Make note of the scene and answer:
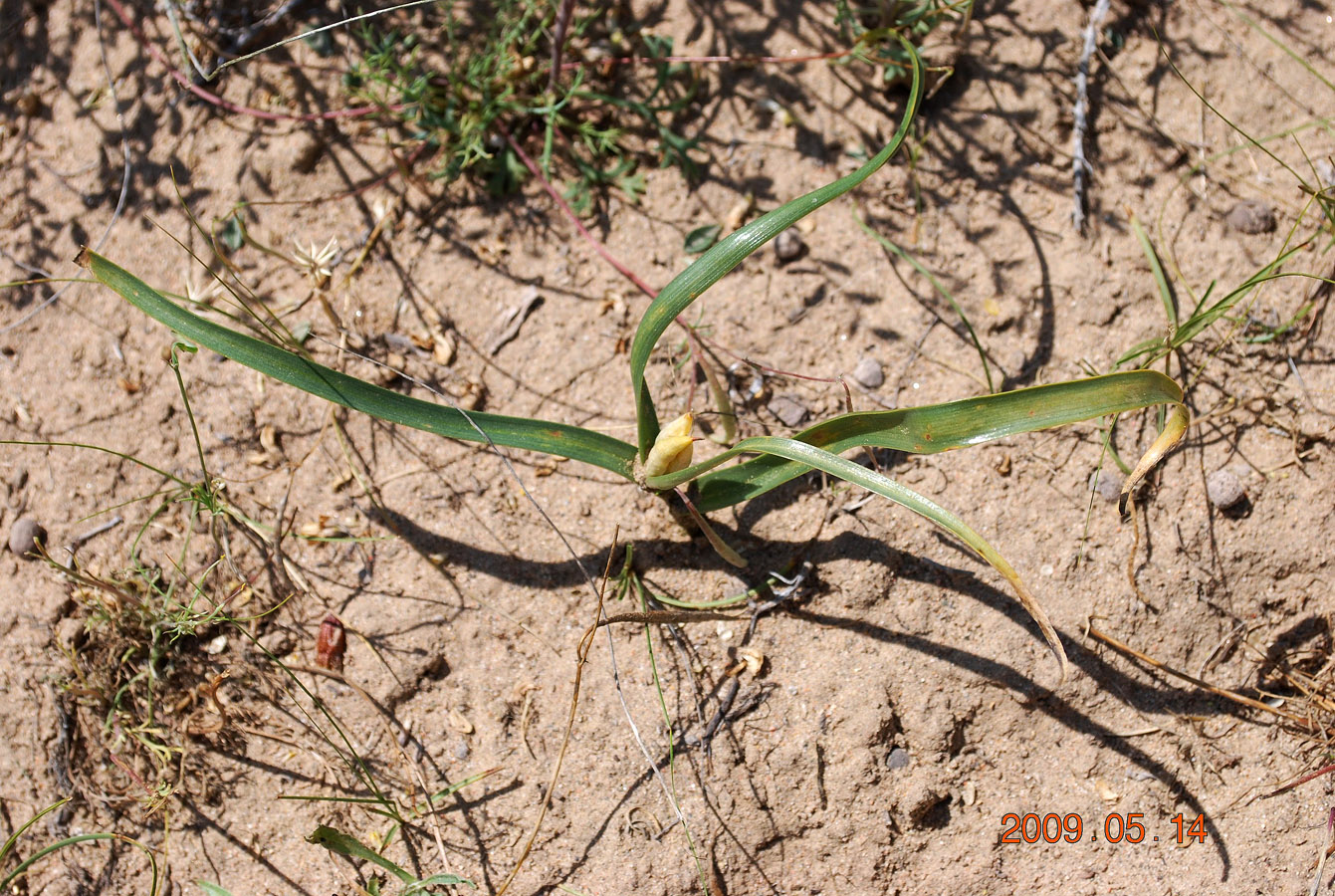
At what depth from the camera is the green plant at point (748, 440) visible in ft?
4.70

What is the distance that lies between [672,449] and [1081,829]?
114cm

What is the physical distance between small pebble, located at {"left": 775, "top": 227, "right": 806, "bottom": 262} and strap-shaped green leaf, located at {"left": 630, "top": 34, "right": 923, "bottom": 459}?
0.46 meters

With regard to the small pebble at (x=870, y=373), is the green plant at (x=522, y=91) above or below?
above

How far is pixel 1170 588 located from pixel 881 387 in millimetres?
739

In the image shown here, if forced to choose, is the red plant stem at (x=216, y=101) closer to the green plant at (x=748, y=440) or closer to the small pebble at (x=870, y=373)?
the green plant at (x=748, y=440)

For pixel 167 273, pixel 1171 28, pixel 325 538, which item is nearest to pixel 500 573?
pixel 325 538

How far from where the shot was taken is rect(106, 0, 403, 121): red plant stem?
83.0 inches

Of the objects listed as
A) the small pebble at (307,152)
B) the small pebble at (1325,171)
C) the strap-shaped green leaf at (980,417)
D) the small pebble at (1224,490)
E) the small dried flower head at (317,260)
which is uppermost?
the small pebble at (307,152)

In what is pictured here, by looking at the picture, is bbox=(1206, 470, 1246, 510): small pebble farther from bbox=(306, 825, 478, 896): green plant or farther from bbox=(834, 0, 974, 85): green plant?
bbox=(306, 825, 478, 896): green plant

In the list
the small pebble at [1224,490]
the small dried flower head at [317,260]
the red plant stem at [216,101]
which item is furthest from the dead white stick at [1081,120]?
the small dried flower head at [317,260]

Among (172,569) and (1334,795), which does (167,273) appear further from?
(1334,795)

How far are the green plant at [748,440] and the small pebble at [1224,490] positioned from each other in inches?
18.1

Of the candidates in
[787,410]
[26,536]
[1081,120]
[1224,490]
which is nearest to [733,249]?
[787,410]

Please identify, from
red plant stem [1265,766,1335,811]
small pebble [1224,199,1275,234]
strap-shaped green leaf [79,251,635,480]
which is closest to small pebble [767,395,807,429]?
strap-shaped green leaf [79,251,635,480]
